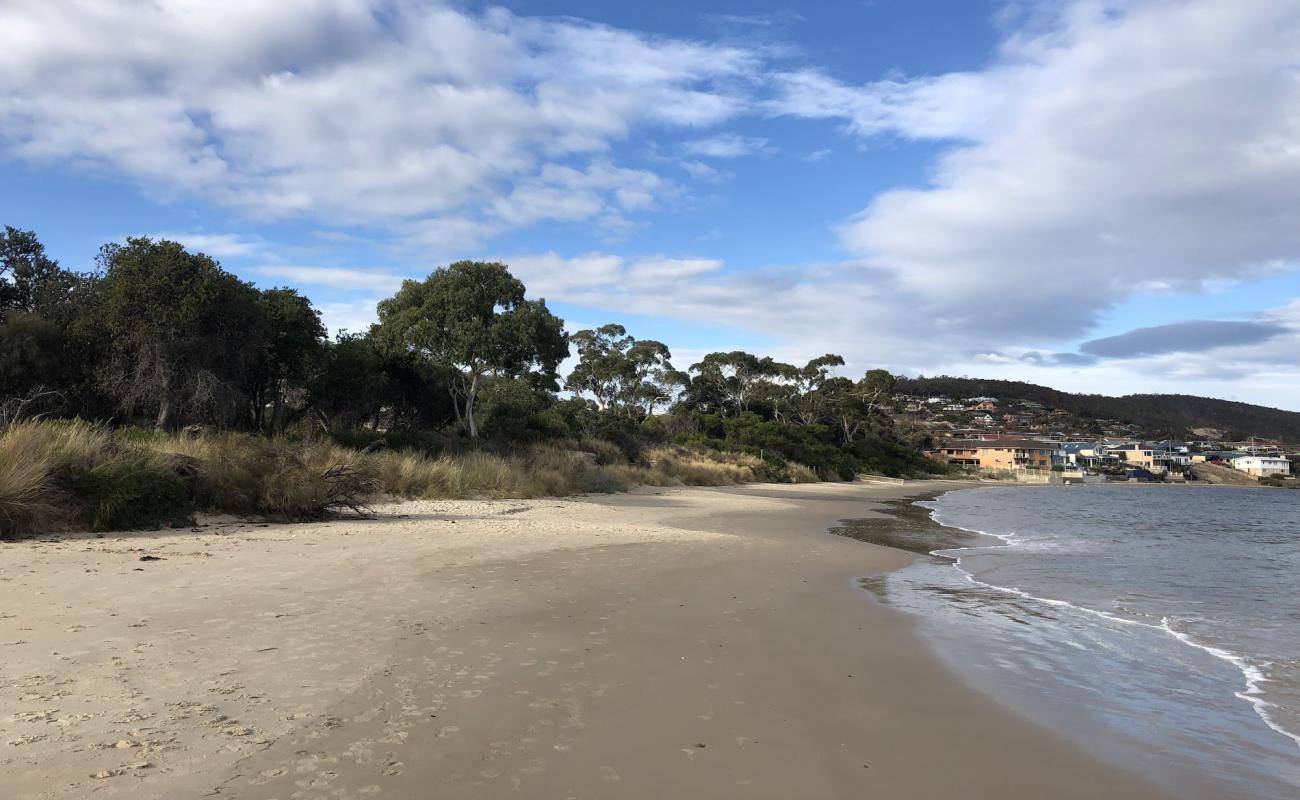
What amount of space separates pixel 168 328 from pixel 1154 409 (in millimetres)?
185343

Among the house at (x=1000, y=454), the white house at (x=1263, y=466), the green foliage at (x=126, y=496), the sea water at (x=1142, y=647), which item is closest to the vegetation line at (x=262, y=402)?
the green foliage at (x=126, y=496)

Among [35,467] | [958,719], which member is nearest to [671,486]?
[35,467]

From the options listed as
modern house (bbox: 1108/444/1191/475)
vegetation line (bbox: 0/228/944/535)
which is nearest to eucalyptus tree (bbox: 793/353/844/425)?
vegetation line (bbox: 0/228/944/535)

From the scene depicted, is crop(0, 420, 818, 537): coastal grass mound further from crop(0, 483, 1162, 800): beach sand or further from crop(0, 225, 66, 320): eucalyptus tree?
crop(0, 225, 66, 320): eucalyptus tree

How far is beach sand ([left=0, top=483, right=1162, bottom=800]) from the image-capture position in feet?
10.9

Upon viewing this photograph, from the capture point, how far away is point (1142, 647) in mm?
7117

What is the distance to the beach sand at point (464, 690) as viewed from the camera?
3.33 meters

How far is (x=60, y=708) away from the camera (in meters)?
3.68

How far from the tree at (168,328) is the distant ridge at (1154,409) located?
13227 centimetres

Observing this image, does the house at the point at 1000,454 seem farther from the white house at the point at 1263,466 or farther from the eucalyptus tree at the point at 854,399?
the eucalyptus tree at the point at 854,399

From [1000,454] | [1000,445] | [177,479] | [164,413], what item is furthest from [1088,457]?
[177,479]

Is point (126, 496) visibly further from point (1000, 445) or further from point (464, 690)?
point (1000, 445)

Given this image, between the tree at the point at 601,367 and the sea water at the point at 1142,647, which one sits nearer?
the sea water at the point at 1142,647

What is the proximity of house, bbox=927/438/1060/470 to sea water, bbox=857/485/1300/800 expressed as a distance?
10035cm
